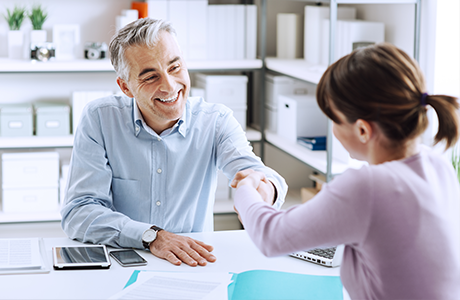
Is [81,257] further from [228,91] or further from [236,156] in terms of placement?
[228,91]

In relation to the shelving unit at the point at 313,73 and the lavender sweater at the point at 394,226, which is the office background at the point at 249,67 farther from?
the lavender sweater at the point at 394,226

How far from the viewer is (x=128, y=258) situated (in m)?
1.41

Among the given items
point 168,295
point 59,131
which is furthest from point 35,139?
point 168,295

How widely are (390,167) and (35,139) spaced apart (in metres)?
2.45

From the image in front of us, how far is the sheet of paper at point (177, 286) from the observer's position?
120 cm

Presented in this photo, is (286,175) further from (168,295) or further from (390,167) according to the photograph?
(390,167)

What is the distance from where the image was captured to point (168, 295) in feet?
3.94

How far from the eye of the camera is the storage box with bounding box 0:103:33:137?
2.94m

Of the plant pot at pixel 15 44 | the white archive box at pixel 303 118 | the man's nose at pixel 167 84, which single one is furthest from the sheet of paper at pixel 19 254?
the plant pot at pixel 15 44

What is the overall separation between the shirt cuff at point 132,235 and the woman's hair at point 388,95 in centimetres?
75

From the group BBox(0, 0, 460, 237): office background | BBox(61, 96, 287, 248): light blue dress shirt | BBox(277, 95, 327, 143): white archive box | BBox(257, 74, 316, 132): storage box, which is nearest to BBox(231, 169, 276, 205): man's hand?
BBox(61, 96, 287, 248): light blue dress shirt

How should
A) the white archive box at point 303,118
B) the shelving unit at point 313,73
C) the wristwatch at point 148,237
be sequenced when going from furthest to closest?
1. the white archive box at point 303,118
2. the shelving unit at point 313,73
3. the wristwatch at point 148,237

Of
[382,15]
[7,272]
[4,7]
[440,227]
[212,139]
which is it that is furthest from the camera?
[4,7]

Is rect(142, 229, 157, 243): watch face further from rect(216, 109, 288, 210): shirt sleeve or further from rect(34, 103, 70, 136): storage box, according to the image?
rect(34, 103, 70, 136): storage box
